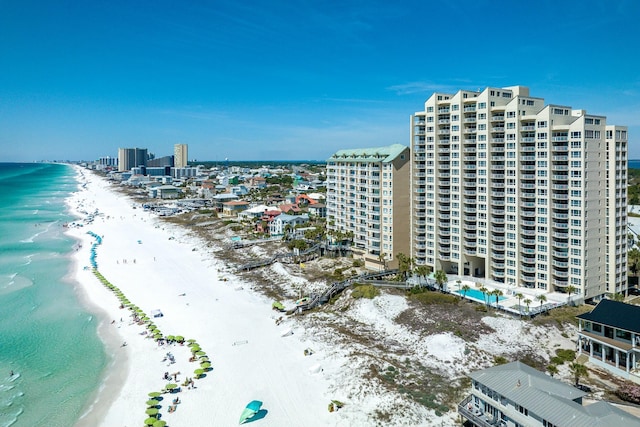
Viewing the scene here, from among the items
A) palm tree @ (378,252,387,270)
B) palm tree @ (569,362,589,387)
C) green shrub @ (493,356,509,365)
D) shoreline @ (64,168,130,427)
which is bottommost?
shoreline @ (64,168,130,427)

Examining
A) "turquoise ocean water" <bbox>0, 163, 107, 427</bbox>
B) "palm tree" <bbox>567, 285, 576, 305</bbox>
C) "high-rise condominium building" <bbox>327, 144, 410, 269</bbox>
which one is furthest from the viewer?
"high-rise condominium building" <bbox>327, 144, 410, 269</bbox>

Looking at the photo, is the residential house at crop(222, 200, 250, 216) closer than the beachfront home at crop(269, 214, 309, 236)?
No

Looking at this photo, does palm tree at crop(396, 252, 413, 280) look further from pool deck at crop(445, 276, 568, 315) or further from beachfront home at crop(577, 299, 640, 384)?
beachfront home at crop(577, 299, 640, 384)

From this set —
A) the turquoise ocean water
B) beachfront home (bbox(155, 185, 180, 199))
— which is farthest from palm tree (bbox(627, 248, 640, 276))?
beachfront home (bbox(155, 185, 180, 199))

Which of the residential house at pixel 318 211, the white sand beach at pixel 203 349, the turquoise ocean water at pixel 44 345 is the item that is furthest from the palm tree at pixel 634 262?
the residential house at pixel 318 211

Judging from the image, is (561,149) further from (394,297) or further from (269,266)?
(269,266)

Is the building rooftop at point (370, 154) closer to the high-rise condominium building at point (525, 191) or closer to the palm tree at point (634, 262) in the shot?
the high-rise condominium building at point (525, 191)

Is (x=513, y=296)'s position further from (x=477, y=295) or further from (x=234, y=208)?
(x=234, y=208)
